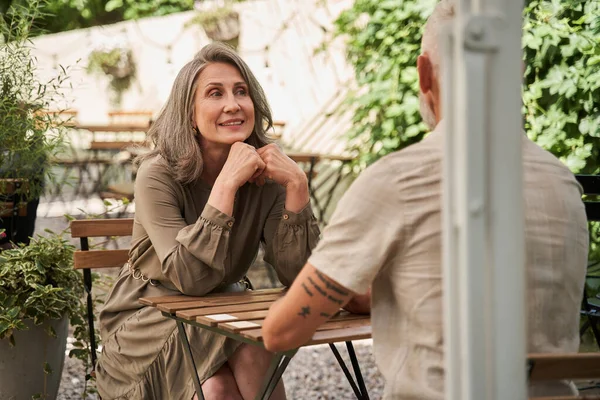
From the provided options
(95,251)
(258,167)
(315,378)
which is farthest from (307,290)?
(315,378)

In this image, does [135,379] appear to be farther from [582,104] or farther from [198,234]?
[582,104]

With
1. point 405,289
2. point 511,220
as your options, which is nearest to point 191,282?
point 405,289

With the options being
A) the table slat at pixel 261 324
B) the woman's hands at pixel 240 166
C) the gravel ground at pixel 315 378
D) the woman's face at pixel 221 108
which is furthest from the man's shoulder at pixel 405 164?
the gravel ground at pixel 315 378

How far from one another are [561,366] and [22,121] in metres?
2.90

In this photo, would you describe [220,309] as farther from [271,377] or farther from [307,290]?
[307,290]

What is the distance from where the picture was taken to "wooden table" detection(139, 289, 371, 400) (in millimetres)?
1966

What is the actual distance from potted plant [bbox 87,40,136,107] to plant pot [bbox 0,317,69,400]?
7584 mm

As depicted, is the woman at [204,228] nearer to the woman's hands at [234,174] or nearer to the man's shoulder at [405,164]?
the woman's hands at [234,174]

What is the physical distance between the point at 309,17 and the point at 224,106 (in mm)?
5902

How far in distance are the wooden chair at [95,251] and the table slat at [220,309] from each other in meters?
0.91

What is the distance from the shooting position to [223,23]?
946 centimetres

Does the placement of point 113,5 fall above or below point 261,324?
above

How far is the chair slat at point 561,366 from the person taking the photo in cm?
135

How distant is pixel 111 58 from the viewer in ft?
34.9
